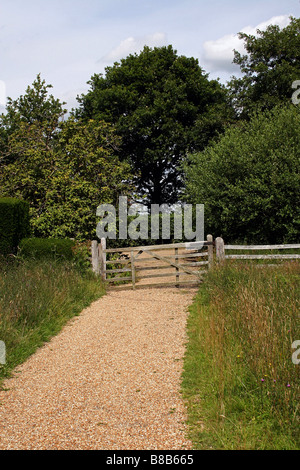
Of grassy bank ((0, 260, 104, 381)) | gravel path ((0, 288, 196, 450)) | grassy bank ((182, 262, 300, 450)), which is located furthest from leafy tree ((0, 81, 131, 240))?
grassy bank ((182, 262, 300, 450))

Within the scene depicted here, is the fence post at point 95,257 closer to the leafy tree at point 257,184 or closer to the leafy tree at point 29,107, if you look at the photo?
the leafy tree at point 257,184

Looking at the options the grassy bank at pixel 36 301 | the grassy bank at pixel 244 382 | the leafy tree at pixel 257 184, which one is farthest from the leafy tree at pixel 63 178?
the grassy bank at pixel 244 382

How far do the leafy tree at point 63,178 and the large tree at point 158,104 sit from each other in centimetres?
862

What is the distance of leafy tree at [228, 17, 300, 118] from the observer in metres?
24.2

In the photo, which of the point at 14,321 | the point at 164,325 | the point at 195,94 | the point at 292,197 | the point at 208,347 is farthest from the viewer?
the point at 195,94

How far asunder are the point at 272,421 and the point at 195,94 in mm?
27993

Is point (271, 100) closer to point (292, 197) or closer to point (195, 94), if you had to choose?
point (195, 94)

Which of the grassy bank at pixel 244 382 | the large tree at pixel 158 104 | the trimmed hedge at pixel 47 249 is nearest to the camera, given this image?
the grassy bank at pixel 244 382

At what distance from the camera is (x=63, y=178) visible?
1684 cm

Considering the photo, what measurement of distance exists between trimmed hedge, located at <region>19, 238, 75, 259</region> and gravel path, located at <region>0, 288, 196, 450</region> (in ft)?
14.6

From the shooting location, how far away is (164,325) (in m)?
8.88

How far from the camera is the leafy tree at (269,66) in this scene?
79.6ft

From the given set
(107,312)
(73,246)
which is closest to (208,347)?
(107,312)

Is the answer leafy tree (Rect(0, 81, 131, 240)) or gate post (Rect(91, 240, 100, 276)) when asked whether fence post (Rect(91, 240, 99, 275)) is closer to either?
gate post (Rect(91, 240, 100, 276))
